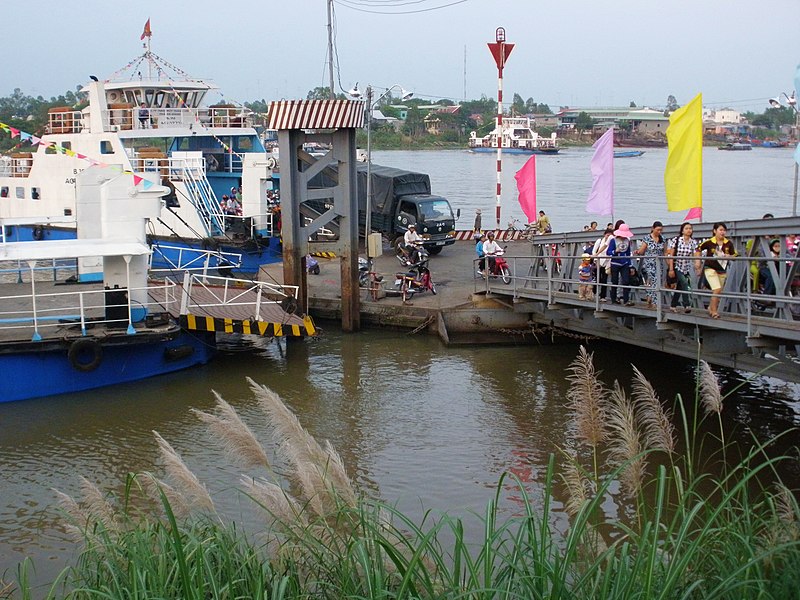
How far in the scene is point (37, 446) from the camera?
13656 mm

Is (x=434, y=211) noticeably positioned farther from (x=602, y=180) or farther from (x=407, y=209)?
(x=602, y=180)

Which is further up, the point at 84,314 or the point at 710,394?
the point at 710,394

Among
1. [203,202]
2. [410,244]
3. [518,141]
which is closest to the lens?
[410,244]

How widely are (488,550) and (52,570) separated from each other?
6.57m

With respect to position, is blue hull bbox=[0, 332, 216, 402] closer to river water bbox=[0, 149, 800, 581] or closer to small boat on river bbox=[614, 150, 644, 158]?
river water bbox=[0, 149, 800, 581]

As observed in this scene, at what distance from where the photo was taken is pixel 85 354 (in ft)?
51.6

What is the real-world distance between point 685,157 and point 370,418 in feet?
20.9

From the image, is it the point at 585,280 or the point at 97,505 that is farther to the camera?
the point at 585,280

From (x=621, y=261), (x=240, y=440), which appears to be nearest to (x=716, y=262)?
(x=621, y=261)

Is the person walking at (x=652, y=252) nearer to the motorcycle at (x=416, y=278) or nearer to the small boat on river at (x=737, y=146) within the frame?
the motorcycle at (x=416, y=278)

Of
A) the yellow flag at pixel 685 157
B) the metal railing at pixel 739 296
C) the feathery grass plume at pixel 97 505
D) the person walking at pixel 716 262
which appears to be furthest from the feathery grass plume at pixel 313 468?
the yellow flag at pixel 685 157

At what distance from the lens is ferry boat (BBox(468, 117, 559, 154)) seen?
382 ft

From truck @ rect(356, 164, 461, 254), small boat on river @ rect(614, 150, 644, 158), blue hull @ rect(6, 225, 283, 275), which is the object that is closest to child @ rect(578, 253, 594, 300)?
truck @ rect(356, 164, 461, 254)

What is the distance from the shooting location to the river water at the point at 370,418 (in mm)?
11867
